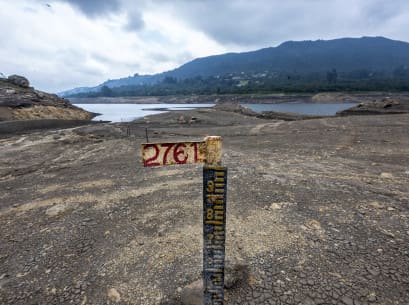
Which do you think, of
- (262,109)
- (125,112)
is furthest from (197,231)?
(125,112)

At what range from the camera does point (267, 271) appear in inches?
138

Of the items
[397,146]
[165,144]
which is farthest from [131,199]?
[397,146]

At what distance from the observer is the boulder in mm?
42406

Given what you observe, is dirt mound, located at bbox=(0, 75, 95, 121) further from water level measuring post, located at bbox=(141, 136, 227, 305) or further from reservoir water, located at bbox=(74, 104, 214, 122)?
water level measuring post, located at bbox=(141, 136, 227, 305)

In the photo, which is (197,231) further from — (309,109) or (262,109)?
(262,109)

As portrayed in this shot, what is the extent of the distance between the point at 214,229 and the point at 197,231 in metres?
2.59

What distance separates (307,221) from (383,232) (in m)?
1.26

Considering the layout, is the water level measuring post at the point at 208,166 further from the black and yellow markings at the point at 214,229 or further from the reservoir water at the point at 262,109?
the reservoir water at the point at 262,109

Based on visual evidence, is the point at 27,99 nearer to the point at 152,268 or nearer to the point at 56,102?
the point at 56,102

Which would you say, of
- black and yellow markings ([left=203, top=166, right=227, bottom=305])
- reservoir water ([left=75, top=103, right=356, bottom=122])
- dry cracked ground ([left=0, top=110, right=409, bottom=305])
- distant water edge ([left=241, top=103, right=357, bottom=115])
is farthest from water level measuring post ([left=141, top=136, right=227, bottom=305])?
distant water edge ([left=241, top=103, right=357, bottom=115])

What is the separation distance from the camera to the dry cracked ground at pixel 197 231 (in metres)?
3.27

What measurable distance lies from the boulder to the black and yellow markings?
53.2m

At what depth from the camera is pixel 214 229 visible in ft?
7.07

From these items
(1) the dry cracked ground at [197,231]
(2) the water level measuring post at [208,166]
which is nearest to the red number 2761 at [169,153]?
Result: (2) the water level measuring post at [208,166]
